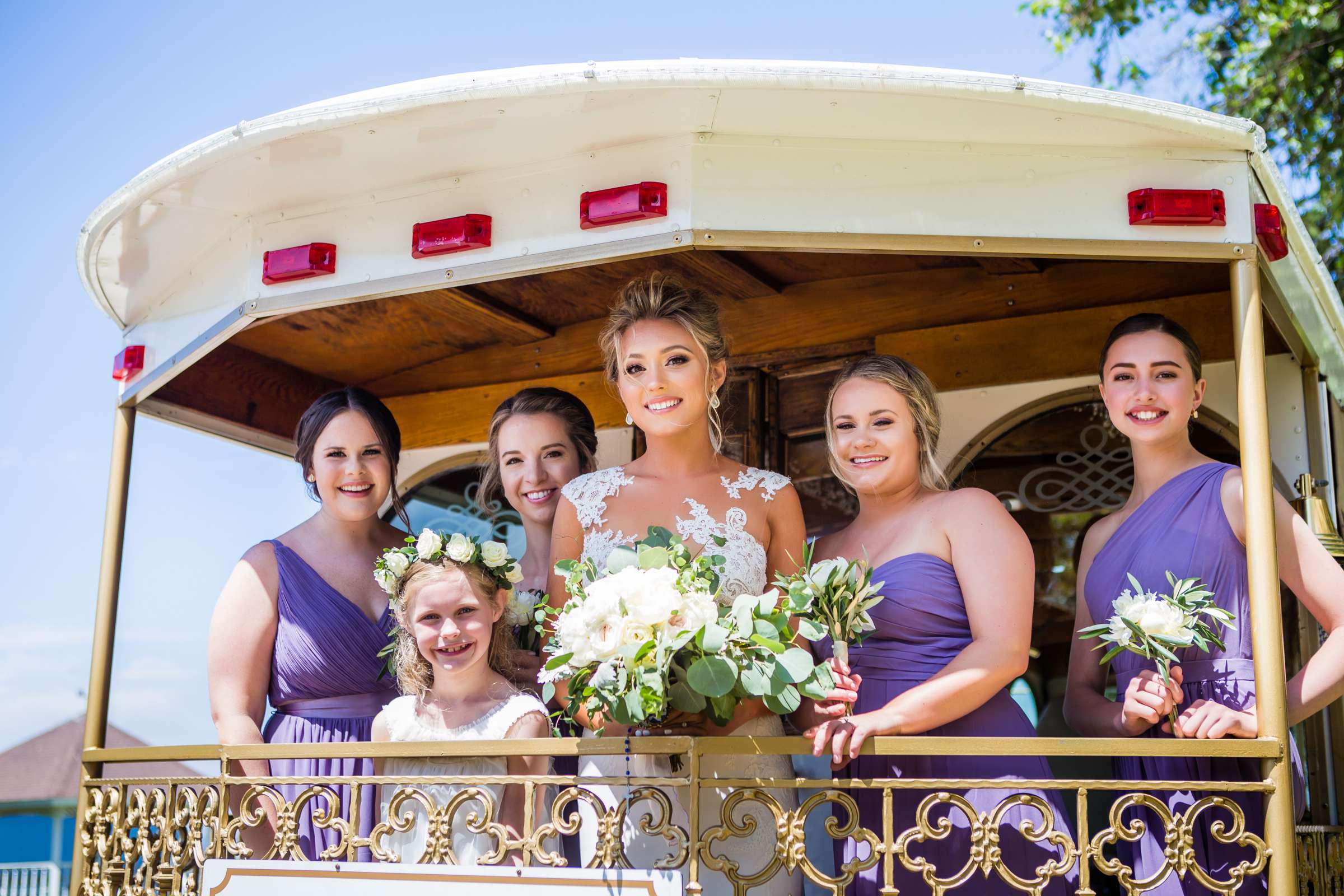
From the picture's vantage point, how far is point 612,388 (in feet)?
18.9

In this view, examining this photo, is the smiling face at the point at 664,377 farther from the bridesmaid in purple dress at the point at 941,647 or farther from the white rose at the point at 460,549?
the white rose at the point at 460,549

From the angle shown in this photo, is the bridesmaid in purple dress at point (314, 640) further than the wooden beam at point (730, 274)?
No

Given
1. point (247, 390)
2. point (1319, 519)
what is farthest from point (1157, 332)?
point (247, 390)

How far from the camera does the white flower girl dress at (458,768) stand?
12.0 ft

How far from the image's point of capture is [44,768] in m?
19.4

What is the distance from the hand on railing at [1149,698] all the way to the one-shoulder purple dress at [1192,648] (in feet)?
0.56

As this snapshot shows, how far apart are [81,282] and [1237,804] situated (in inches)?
173

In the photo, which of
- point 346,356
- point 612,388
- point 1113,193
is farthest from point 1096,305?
point 346,356

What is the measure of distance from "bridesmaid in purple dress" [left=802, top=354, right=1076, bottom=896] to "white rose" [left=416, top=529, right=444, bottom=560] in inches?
48.6

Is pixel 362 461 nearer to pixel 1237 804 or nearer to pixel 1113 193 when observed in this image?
pixel 1113 193

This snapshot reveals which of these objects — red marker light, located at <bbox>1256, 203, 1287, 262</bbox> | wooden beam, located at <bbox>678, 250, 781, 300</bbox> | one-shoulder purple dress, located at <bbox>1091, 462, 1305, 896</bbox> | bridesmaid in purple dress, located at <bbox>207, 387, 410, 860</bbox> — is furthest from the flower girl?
red marker light, located at <bbox>1256, 203, 1287, 262</bbox>

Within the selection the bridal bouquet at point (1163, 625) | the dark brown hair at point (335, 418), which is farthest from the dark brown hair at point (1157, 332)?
the dark brown hair at point (335, 418)

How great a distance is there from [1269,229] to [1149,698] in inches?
54.9

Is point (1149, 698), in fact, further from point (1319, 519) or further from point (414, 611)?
point (414, 611)
